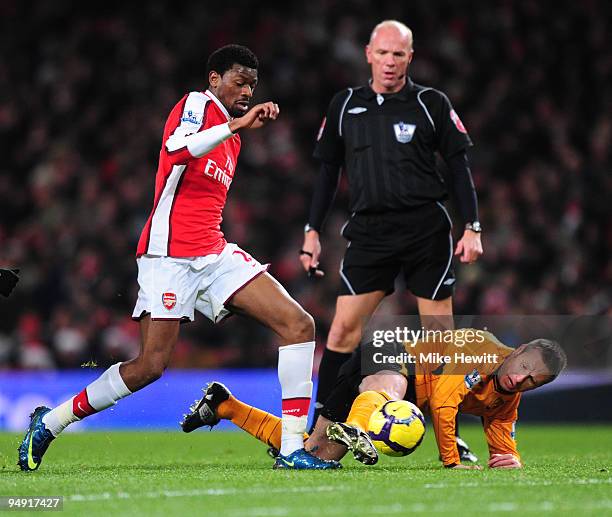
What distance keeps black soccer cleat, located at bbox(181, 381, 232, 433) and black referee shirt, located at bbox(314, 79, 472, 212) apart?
133 centimetres

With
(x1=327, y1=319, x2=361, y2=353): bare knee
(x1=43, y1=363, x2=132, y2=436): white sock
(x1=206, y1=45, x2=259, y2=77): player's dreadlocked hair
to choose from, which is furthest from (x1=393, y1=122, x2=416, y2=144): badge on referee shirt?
(x1=43, y1=363, x2=132, y2=436): white sock

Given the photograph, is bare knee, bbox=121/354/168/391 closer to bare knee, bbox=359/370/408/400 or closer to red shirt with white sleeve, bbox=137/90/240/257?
red shirt with white sleeve, bbox=137/90/240/257

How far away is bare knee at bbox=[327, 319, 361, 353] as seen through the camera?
6996 millimetres

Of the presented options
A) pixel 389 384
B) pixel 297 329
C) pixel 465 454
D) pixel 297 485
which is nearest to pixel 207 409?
pixel 297 329

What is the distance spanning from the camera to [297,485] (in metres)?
5.47

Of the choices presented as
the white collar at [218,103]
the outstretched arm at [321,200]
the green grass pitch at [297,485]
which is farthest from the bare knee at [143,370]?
Result: the white collar at [218,103]

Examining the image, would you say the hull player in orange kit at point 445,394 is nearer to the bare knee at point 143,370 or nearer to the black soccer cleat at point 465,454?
the black soccer cleat at point 465,454

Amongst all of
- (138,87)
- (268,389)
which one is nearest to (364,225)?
(268,389)

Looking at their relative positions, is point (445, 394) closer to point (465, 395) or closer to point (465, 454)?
point (465, 395)

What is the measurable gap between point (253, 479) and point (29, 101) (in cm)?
1142

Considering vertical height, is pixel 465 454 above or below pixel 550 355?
below

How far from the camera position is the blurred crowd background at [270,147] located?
13.4 meters

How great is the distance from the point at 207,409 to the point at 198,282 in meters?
0.89

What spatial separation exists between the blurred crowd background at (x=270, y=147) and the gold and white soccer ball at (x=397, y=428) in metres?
6.53
